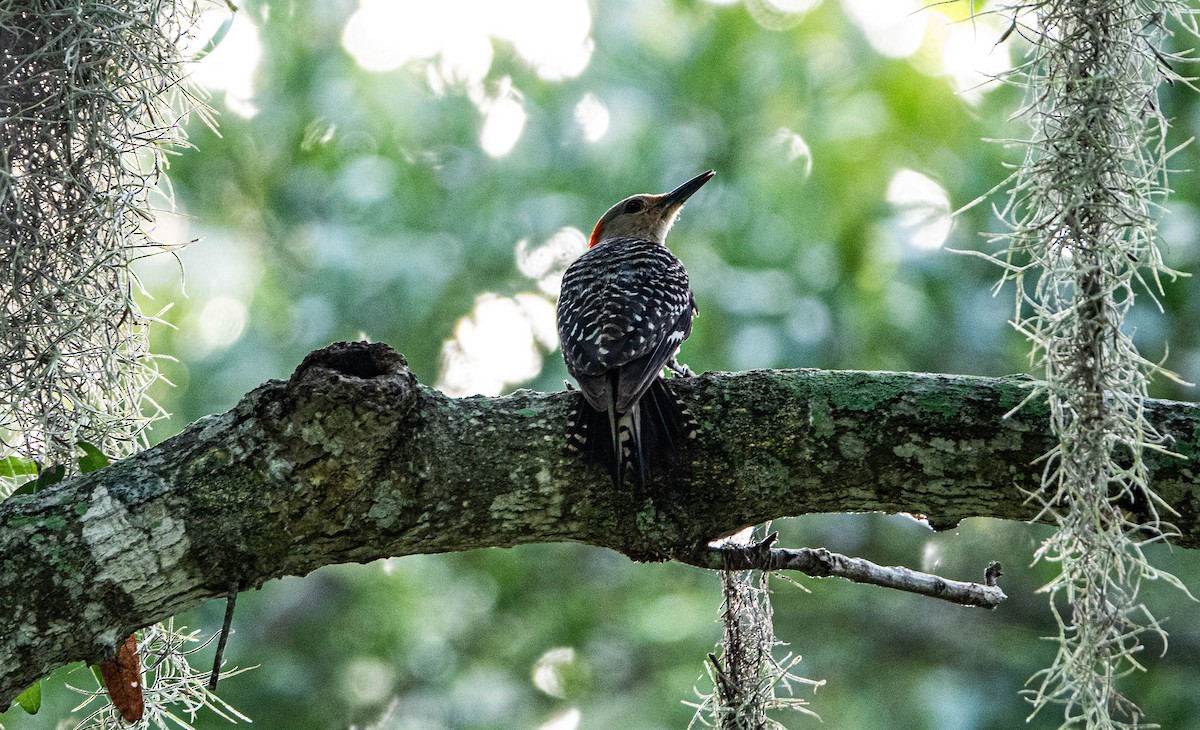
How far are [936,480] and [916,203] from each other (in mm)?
3720

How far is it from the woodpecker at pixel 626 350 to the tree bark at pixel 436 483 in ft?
0.17

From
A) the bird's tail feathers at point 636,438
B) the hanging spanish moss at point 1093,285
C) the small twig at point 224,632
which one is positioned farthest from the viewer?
the bird's tail feathers at point 636,438

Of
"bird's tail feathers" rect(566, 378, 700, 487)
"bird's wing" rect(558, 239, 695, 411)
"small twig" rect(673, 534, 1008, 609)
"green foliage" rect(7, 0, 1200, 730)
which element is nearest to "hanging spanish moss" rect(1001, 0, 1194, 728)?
"small twig" rect(673, 534, 1008, 609)

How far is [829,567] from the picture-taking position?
223 cm

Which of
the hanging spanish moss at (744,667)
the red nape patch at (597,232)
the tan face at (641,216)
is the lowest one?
the hanging spanish moss at (744,667)

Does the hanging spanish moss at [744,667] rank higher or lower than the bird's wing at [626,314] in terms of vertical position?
lower

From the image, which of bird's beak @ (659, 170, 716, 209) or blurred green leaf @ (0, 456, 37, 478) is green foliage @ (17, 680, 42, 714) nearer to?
blurred green leaf @ (0, 456, 37, 478)

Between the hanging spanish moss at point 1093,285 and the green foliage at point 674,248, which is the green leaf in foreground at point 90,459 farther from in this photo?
the green foliage at point 674,248

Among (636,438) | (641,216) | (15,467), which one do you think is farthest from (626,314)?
(641,216)

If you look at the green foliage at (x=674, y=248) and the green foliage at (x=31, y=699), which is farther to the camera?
the green foliage at (x=674, y=248)

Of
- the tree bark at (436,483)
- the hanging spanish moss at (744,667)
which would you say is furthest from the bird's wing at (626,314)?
the hanging spanish moss at (744,667)

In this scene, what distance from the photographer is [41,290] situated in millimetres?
2234

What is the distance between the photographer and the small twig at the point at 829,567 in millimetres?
2232

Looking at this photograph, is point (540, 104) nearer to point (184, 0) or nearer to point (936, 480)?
point (184, 0)
